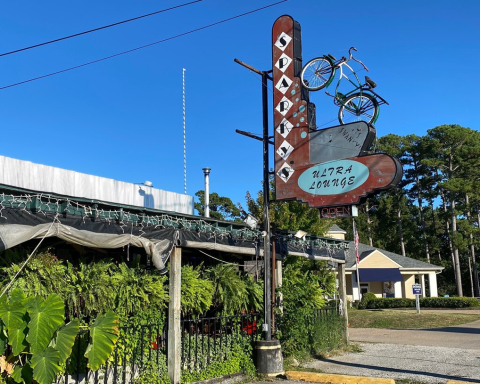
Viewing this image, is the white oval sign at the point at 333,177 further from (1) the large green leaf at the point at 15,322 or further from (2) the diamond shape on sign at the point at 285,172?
(1) the large green leaf at the point at 15,322

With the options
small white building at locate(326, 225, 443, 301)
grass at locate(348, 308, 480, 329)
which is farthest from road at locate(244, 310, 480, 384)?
small white building at locate(326, 225, 443, 301)

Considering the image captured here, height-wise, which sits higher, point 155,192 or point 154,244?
point 155,192

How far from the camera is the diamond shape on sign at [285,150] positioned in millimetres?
11461

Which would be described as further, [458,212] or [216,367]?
[458,212]

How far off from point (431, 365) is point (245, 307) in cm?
469

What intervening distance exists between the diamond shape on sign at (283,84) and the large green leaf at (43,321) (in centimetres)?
724

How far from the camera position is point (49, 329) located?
21.0ft

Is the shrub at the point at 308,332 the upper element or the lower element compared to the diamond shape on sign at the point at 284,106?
lower

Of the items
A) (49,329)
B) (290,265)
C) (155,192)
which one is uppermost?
(155,192)

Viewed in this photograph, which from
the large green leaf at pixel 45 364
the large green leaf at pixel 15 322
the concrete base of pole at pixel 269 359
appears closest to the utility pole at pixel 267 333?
the concrete base of pole at pixel 269 359

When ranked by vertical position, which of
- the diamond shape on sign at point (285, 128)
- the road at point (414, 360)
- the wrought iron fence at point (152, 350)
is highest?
the diamond shape on sign at point (285, 128)

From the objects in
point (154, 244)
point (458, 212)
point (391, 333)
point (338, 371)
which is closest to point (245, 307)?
point (338, 371)

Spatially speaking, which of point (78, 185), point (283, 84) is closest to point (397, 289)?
point (283, 84)

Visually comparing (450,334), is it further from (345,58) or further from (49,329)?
(49,329)
